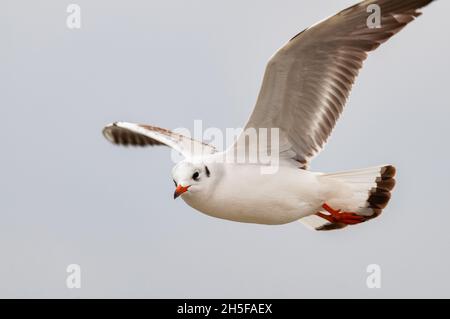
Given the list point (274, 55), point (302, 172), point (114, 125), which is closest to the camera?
point (274, 55)

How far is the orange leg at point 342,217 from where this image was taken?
40.6 ft

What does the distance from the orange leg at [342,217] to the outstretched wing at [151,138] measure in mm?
1408

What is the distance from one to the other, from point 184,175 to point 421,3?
272cm

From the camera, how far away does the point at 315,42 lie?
11.2 metres

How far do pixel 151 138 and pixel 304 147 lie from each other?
2.18m

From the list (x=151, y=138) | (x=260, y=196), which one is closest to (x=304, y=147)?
(x=260, y=196)

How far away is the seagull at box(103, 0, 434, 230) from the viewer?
444 inches

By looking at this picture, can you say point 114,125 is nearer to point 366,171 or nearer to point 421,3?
point 366,171

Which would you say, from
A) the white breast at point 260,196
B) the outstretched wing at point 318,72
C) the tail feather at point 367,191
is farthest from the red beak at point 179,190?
the tail feather at point 367,191

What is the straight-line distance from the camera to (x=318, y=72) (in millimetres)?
11562

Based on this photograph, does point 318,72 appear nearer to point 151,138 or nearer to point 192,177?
point 192,177

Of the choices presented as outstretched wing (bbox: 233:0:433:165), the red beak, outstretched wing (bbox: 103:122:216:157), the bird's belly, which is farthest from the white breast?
outstretched wing (bbox: 103:122:216:157)

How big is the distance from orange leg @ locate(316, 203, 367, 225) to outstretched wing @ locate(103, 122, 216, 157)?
1408mm

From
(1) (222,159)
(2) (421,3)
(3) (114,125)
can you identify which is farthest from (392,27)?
(3) (114,125)
